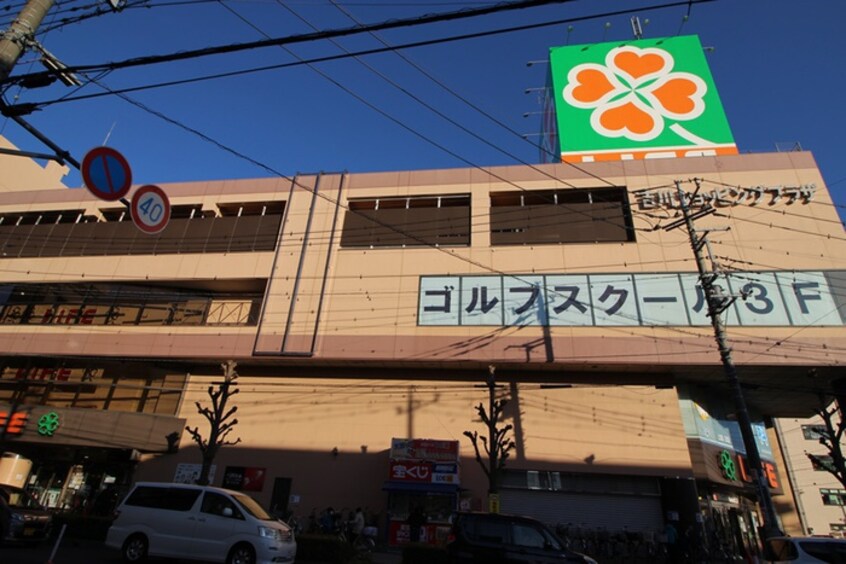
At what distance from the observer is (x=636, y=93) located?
28.9m

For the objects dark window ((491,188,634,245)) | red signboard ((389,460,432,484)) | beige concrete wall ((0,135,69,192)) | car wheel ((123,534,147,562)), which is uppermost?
beige concrete wall ((0,135,69,192))

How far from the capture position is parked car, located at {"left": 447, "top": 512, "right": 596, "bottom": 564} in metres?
9.59

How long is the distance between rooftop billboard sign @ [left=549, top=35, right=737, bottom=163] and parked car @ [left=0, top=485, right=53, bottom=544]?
2731 cm

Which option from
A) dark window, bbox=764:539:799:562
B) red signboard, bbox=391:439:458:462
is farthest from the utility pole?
red signboard, bbox=391:439:458:462

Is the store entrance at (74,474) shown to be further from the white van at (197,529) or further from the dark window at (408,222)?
the dark window at (408,222)

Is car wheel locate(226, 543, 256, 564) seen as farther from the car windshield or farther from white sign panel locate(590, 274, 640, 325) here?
white sign panel locate(590, 274, 640, 325)

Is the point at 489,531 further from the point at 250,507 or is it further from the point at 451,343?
the point at 451,343

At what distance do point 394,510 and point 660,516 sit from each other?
36.2ft

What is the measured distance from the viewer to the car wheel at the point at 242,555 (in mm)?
10078

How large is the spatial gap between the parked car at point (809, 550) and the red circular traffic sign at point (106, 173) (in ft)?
49.7

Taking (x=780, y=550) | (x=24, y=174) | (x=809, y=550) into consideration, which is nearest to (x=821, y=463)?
(x=780, y=550)

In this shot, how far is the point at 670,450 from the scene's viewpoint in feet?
65.5

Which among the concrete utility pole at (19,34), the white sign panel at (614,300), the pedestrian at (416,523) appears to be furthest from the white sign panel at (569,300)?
the concrete utility pole at (19,34)

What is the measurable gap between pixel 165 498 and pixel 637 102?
30.7 m
